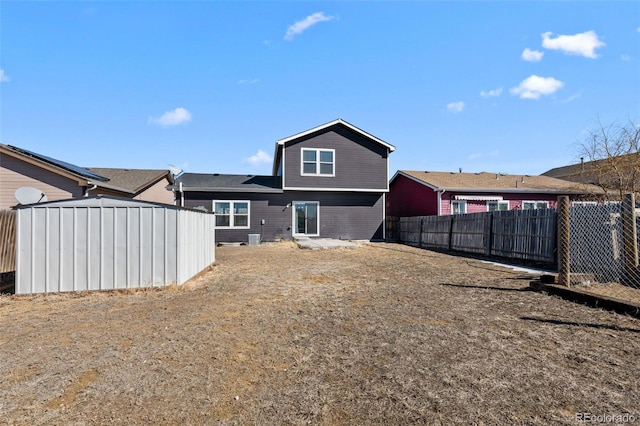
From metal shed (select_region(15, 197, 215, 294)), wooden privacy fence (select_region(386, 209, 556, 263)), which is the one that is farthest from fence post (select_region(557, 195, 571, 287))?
metal shed (select_region(15, 197, 215, 294))

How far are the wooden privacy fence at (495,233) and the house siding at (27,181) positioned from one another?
15673 mm

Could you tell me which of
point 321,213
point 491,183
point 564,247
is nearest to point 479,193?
point 491,183

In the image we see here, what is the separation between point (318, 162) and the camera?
18.5 metres

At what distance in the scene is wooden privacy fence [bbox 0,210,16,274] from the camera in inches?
341

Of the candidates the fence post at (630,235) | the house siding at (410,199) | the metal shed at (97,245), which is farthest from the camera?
the house siding at (410,199)

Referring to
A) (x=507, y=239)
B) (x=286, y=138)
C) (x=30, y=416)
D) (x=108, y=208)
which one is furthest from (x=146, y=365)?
(x=286, y=138)

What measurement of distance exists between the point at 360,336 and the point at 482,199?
17.7 m

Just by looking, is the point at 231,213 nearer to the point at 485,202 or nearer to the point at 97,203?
the point at 97,203

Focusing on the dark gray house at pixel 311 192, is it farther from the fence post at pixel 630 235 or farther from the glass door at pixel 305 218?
the fence post at pixel 630 235

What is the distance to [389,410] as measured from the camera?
2.48 metres

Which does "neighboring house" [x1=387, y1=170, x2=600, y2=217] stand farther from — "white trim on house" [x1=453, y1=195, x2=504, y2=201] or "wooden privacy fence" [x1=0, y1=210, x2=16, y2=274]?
"wooden privacy fence" [x1=0, y1=210, x2=16, y2=274]

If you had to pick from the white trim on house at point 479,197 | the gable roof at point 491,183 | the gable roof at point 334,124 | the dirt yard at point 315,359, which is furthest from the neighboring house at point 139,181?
the white trim on house at point 479,197

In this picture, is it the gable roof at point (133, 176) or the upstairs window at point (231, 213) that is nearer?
the upstairs window at point (231, 213)

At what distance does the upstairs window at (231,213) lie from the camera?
18.1m
